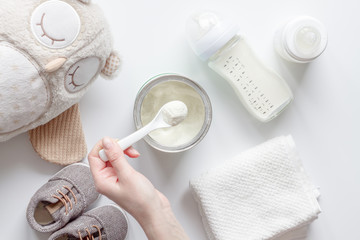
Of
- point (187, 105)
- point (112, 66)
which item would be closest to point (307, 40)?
point (187, 105)

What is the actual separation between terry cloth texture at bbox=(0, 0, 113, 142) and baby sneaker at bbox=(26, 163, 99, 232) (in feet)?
0.47

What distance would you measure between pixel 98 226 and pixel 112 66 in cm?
31

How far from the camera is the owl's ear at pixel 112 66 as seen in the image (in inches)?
26.0

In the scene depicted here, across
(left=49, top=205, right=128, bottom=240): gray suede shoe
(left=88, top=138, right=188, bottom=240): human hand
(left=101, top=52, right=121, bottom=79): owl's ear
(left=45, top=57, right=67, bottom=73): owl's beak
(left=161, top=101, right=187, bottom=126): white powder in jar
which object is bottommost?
(left=49, top=205, right=128, bottom=240): gray suede shoe

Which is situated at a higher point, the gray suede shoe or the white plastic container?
the white plastic container

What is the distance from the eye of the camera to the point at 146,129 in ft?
2.03

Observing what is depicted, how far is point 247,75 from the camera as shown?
0.72 meters

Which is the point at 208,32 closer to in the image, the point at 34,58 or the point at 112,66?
the point at 112,66

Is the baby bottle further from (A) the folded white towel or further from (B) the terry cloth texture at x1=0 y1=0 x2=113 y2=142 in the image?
(B) the terry cloth texture at x1=0 y1=0 x2=113 y2=142

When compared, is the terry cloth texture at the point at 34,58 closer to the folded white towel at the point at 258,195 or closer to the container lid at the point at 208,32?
the container lid at the point at 208,32

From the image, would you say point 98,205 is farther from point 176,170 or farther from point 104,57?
point 104,57

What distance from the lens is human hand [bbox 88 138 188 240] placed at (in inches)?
21.5

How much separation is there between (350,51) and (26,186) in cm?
69

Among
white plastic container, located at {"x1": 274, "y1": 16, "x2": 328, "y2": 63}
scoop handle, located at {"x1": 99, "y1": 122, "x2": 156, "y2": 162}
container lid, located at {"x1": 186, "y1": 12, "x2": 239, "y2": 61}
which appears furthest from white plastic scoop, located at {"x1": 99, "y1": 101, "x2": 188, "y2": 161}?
white plastic container, located at {"x1": 274, "y1": 16, "x2": 328, "y2": 63}
